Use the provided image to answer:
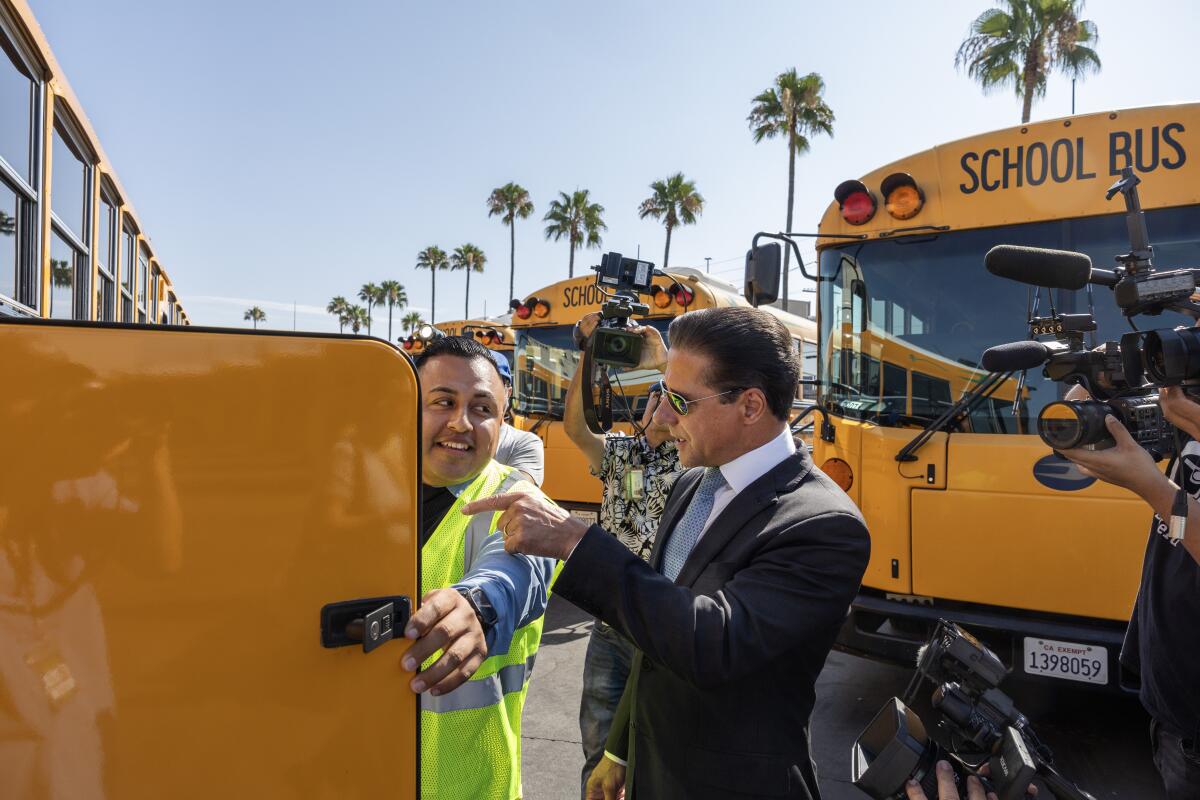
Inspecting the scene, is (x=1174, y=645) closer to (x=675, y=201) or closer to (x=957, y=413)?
(x=957, y=413)

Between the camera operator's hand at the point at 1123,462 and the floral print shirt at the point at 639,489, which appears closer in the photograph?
the camera operator's hand at the point at 1123,462

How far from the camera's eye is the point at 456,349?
6.92ft

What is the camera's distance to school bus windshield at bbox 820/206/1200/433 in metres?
3.43

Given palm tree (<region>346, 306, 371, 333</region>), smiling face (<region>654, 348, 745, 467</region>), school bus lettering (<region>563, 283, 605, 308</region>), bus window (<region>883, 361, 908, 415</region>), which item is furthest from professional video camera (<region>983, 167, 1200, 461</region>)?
palm tree (<region>346, 306, 371, 333</region>)

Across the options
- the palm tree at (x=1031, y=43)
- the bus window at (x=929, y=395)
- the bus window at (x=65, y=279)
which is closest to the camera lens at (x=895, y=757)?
→ the bus window at (x=929, y=395)

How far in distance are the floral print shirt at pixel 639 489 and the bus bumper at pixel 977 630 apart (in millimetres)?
1077

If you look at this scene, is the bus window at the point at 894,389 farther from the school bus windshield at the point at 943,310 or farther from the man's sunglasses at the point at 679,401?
the man's sunglasses at the point at 679,401

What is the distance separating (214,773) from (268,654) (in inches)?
6.7

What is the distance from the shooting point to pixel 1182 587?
1.92 m

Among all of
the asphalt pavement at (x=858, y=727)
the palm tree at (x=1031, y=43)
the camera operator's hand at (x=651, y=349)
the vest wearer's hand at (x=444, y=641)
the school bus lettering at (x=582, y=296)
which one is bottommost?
the asphalt pavement at (x=858, y=727)

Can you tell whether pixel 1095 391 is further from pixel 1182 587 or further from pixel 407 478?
pixel 407 478

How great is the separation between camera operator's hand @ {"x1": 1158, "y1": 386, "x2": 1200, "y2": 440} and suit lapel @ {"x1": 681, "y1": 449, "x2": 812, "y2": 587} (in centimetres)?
76

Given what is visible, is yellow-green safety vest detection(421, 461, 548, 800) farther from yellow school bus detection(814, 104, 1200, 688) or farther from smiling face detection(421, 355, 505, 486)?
yellow school bus detection(814, 104, 1200, 688)

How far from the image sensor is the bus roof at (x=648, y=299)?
6840 mm
